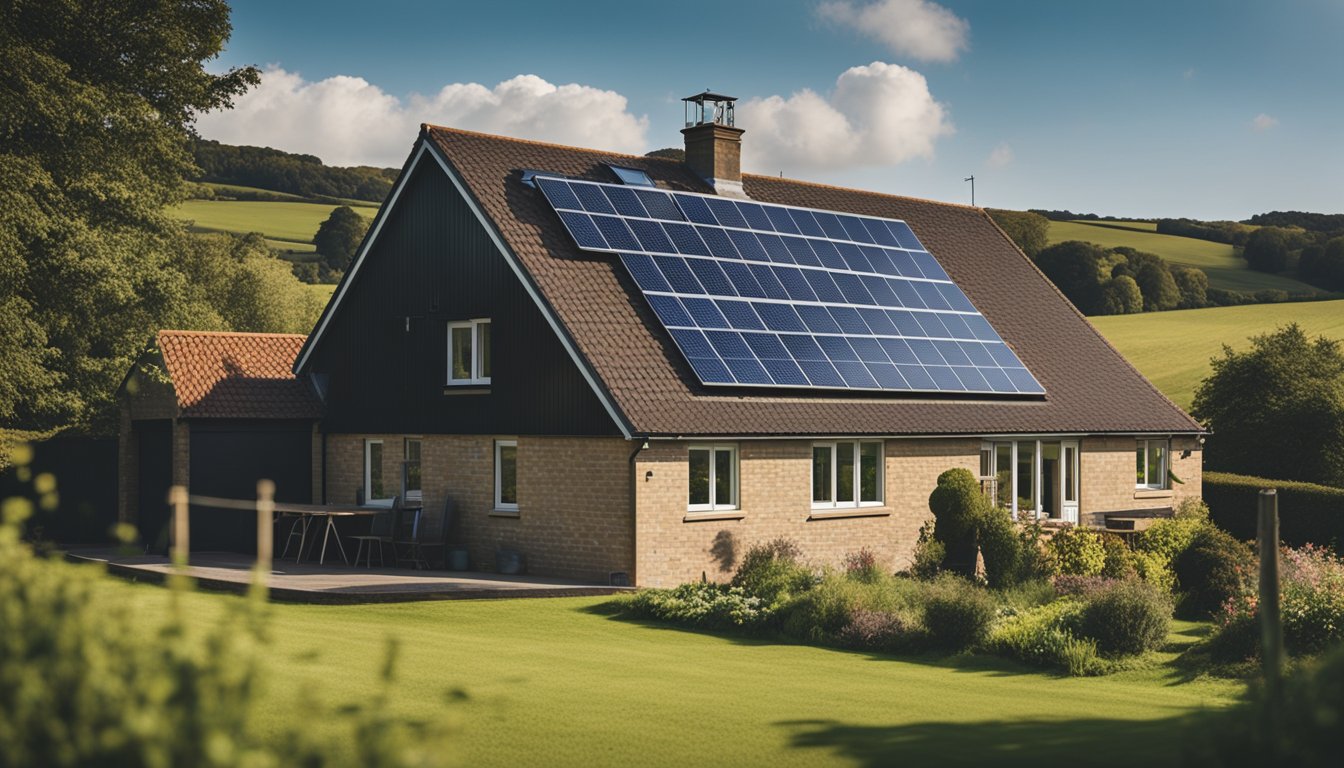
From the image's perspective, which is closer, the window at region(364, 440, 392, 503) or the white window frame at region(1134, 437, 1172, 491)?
the window at region(364, 440, 392, 503)

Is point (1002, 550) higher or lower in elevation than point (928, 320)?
lower

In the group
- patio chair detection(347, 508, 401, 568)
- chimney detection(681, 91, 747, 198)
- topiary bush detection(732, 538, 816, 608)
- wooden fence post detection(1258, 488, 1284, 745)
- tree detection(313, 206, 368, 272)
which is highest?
tree detection(313, 206, 368, 272)

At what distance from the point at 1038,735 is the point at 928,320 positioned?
19.7 meters

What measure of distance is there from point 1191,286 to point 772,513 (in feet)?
231

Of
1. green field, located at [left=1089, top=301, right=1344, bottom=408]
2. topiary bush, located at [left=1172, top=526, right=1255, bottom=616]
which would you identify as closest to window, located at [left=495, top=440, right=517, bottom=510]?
topiary bush, located at [left=1172, top=526, right=1255, bottom=616]

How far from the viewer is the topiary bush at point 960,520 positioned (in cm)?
2517

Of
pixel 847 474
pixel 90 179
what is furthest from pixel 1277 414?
pixel 90 179

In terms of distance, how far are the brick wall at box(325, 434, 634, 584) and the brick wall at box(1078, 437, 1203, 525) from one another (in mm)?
12755

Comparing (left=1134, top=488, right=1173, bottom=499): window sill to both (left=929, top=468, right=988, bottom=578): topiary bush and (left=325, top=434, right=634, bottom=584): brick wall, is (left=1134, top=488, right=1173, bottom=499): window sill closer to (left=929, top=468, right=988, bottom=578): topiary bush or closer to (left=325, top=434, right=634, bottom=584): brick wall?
(left=929, top=468, right=988, bottom=578): topiary bush

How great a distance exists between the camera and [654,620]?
20500 millimetres

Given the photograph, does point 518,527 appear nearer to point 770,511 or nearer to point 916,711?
point 770,511

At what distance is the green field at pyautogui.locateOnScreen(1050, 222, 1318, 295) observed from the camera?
89.8m

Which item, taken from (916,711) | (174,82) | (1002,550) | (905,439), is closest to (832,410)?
(905,439)

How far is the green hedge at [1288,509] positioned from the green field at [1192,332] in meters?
21.7
